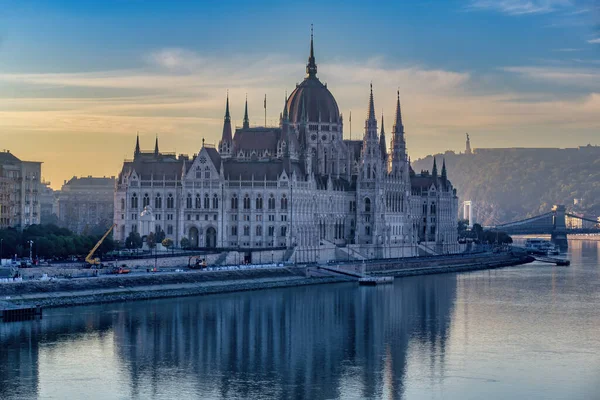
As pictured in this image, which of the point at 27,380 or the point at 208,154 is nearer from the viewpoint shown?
the point at 27,380

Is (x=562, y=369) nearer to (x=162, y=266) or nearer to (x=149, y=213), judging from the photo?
(x=162, y=266)

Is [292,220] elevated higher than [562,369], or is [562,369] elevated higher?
[292,220]

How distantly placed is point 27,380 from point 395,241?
303 ft

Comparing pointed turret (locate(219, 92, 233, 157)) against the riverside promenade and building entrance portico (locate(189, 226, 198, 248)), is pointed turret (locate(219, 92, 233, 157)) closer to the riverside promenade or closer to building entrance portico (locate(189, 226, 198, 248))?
building entrance portico (locate(189, 226, 198, 248))

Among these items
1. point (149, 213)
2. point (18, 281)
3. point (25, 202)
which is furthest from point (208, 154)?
point (18, 281)

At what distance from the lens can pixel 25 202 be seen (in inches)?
5300

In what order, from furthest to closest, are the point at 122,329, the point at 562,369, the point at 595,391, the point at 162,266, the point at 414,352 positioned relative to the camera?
the point at 162,266
the point at 122,329
the point at 414,352
the point at 562,369
the point at 595,391

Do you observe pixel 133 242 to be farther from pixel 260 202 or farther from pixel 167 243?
pixel 260 202

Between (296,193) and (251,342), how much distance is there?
2314 inches

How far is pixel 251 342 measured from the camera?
78.2 m

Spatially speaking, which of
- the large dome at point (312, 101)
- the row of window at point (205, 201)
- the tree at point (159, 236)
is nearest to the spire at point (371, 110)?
the large dome at point (312, 101)

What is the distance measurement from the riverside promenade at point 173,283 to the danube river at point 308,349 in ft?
5.62

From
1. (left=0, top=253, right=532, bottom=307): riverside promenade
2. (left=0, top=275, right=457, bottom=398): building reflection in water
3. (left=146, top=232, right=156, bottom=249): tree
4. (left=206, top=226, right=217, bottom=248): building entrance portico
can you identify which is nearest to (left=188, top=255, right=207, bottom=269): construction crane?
(left=0, top=253, right=532, bottom=307): riverside promenade

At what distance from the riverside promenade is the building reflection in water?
1.65 metres
